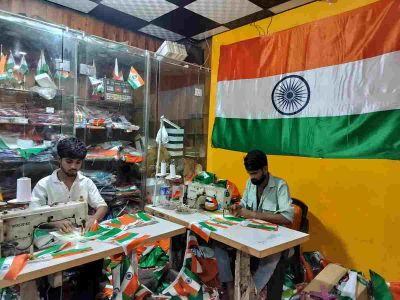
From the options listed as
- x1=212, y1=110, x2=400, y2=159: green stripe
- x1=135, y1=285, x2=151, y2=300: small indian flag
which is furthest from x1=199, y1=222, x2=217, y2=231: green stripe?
x1=212, y1=110, x2=400, y2=159: green stripe

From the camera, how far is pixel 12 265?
1.31m

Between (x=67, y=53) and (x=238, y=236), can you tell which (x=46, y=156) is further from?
(x=238, y=236)

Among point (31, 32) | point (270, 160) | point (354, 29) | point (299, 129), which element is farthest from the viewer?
point (270, 160)

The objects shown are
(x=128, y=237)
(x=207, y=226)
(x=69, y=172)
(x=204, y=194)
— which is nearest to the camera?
(x=128, y=237)

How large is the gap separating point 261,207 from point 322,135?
3.06 feet

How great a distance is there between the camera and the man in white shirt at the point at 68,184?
210 centimetres

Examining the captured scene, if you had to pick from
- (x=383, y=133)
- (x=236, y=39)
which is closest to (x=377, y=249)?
(x=383, y=133)

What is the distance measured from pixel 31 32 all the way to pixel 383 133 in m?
3.18

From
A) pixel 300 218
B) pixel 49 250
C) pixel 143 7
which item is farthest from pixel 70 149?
pixel 300 218

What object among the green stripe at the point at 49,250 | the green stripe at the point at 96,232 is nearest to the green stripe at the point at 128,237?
the green stripe at the point at 96,232

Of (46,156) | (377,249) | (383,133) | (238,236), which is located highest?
(383,133)

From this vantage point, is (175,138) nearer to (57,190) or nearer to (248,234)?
(57,190)

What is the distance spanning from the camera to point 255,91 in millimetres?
3293

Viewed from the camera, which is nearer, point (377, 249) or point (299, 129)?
point (377, 249)
